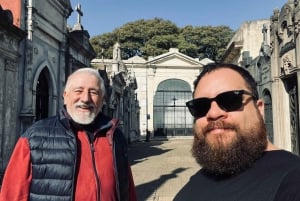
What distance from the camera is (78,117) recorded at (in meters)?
2.56

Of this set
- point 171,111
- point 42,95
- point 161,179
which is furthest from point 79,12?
point 171,111

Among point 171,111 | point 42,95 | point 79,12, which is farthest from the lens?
point 171,111

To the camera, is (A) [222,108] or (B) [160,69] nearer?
(A) [222,108]

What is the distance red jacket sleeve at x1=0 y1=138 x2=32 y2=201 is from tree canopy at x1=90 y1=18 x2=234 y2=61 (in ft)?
145

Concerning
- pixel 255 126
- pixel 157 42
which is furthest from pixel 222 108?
pixel 157 42

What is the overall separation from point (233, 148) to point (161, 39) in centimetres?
4690

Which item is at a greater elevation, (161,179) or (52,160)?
(52,160)

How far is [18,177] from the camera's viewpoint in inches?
89.0

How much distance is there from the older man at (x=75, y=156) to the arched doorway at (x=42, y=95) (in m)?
7.88

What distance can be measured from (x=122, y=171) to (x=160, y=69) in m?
36.4

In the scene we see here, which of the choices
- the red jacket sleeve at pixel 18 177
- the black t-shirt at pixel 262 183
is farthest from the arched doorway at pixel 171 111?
the black t-shirt at pixel 262 183

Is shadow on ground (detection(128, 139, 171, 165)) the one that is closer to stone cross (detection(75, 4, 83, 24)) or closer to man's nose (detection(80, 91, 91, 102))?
stone cross (detection(75, 4, 83, 24))

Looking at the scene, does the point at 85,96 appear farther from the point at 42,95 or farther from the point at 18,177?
the point at 42,95

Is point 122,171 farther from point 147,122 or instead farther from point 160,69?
point 160,69
